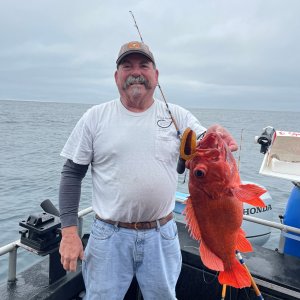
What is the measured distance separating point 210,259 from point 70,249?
1098 millimetres

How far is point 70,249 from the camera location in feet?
8.55

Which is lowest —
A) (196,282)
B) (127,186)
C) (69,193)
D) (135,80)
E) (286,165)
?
(196,282)

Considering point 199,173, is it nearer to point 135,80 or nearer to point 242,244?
point 242,244

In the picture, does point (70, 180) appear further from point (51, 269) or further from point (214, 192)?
point (214, 192)

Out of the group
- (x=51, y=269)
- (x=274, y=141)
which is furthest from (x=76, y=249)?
(x=274, y=141)

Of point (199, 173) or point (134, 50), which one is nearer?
point (199, 173)

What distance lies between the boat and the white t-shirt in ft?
2.21

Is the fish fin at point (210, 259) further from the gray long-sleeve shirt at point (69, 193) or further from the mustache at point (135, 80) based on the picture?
the mustache at point (135, 80)

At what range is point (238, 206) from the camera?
210 centimetres

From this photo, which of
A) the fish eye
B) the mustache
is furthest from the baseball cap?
the fish eye

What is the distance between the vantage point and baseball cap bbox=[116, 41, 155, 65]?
266 cm

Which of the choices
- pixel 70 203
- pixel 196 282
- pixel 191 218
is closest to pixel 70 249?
pixel 70 203

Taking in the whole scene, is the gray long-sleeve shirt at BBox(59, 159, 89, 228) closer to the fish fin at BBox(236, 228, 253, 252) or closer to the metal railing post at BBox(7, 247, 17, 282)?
the metal railing post at BBox(7, 247, 17, 282)

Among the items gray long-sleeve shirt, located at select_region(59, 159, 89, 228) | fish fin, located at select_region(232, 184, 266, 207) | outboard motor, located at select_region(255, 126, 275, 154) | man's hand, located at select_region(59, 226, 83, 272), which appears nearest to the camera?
fish fin, located at select_region(232, 184, 266, 207)
